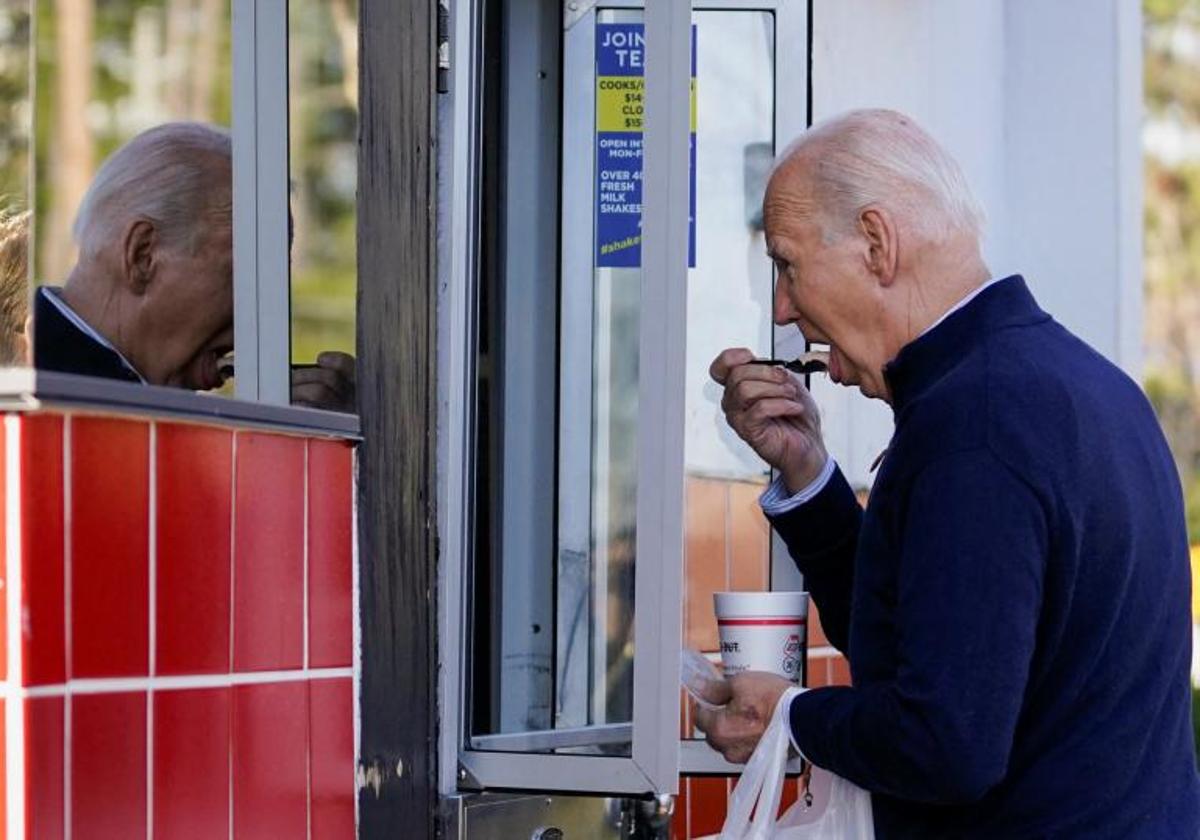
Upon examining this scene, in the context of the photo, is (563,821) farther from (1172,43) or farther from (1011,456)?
(1172,43)

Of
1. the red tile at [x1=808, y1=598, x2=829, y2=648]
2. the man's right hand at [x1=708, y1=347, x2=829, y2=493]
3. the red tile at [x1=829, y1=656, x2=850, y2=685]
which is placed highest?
the man's right hand at [x1=708, y1=347, x2=829, y2=493]

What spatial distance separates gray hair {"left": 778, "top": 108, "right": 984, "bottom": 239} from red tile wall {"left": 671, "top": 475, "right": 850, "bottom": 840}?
1551 mm

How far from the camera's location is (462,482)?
3639 millimetres

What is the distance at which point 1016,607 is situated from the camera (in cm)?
268

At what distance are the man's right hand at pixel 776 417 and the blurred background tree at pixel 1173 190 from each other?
2186 centimetres

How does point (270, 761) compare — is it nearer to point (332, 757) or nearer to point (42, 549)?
point (332, 757)

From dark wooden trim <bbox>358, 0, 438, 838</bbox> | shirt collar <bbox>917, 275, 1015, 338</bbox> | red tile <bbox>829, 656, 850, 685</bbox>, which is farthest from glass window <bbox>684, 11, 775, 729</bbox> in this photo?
shirt collar <bbox>917, 275, 1015, 338</bbox>

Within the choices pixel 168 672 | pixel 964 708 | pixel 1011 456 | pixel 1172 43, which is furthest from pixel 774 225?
pixel 1172 43

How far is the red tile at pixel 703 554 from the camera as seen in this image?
4.60 meters

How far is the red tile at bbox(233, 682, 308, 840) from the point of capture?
2.97 metres

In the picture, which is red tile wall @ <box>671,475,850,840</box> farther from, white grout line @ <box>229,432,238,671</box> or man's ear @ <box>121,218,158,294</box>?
white grout line @ <box>229,432,238,671</box>

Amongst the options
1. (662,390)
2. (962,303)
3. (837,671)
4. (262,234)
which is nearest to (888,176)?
(962,303)

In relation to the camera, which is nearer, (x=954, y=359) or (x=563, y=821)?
(x=954, y=359)

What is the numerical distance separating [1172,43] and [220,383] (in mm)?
23648
